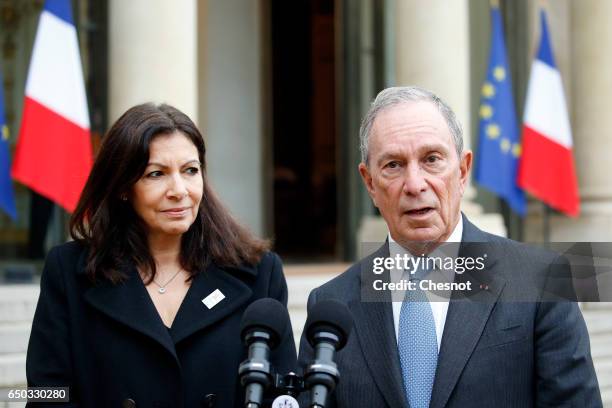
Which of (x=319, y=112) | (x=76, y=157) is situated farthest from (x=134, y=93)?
(x=319, y=112)

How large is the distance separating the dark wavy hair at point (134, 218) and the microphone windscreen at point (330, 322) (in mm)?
1387

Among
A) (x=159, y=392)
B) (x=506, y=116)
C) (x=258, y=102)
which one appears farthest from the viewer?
(x=258, y=102)

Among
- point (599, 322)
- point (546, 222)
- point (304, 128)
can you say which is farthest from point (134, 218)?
point (304, 128)

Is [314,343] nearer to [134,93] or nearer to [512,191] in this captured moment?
[134,93]

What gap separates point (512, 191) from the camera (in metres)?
12.2

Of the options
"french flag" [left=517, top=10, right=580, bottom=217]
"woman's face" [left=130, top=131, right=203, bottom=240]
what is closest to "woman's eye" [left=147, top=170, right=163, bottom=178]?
"woman's face" [left=130, top=131, right=203, bottom=240]

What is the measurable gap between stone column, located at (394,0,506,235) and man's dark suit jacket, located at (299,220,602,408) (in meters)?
8.68

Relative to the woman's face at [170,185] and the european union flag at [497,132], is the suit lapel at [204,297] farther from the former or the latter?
the european union flag at [497,132]

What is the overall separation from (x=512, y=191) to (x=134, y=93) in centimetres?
512

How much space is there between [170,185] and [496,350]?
1.44 m

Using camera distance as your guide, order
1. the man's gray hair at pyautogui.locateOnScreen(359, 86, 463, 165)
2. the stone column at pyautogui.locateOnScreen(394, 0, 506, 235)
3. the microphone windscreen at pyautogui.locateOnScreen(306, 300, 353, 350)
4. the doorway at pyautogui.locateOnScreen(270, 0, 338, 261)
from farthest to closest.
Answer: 1. the doorway at pyautogui.locateOnScreen(270, 0, 338, 261)
2. the stone column at pyautogui.locateOnScreen(394, 0, 506, 235)
3. the man's gray hair at pyautogui.locateOnScreen(359, 86, 463, 165)
4. the microphone windscreen at pyautogui.locateOnScreen(306, 300, 353, 350)

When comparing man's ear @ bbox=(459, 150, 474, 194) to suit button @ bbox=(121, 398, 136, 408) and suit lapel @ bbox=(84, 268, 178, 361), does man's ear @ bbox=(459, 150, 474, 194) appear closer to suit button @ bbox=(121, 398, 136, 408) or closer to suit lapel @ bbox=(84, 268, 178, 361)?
suit lapel @ bbox=(84, 268, 178, 361)

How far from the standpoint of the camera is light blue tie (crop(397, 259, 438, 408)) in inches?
102

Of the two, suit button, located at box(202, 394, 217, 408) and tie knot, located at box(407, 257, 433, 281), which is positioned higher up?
tie knot, located at box(407, 257, 433, 281)
